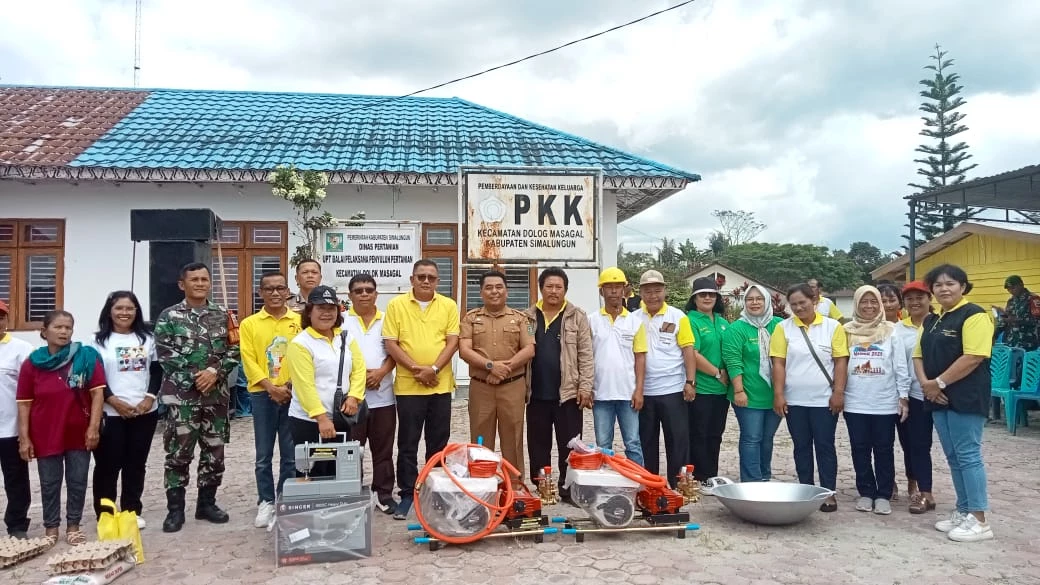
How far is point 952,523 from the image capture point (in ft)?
14.4

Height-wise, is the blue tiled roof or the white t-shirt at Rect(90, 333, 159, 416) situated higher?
the blue tiled roof

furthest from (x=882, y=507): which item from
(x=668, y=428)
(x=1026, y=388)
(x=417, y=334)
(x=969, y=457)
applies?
(x=1026, y=388)

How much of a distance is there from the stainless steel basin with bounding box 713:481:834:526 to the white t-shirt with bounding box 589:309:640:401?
936 mm

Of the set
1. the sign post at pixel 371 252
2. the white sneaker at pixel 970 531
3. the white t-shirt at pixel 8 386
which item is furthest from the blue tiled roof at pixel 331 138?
the white sneaker at pixel 970 531

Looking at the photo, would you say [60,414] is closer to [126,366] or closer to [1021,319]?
[126,366]

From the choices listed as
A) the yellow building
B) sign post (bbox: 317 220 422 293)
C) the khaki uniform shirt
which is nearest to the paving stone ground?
the khaki uniform shirt

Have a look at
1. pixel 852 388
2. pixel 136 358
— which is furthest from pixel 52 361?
pixel 852 388

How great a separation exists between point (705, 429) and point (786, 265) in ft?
159

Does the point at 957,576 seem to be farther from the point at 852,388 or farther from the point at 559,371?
the point at 559,371

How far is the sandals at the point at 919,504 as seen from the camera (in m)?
4.82

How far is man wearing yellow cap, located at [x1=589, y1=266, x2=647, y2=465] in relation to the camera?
5016 millimetres

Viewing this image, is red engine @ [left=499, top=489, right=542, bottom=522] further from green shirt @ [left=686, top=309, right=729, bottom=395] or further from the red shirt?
the red shirt

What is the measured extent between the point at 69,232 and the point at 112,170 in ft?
4.10

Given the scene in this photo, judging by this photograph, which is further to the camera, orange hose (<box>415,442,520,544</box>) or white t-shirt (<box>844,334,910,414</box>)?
white t-shirt (<box>844,334,910,414</box>)
